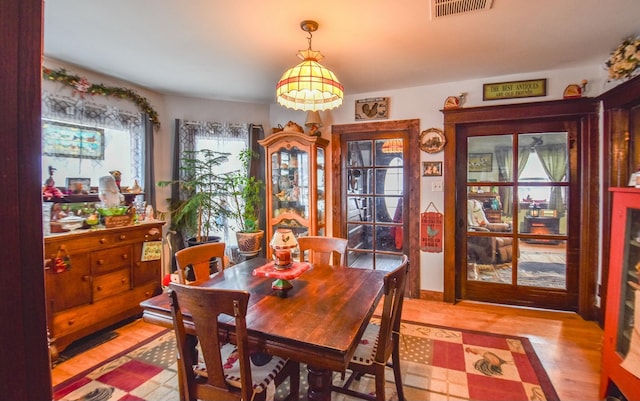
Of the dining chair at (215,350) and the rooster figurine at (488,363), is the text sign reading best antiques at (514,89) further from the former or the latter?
the dining chair at (215,350)

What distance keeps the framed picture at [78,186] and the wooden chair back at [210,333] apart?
2.26m

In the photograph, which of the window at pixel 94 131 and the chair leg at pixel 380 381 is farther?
the window at pixel 94 131

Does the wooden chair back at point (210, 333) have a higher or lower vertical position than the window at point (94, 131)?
lower

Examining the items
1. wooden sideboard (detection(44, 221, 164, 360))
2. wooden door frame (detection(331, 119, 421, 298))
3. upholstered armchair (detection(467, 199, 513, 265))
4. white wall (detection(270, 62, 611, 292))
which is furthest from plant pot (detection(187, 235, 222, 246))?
upholstered armchair (detection(467, 199, 513, 265))

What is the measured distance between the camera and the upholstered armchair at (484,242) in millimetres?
3287

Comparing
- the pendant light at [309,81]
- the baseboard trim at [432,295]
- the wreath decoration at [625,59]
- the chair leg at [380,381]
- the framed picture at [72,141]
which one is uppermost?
the wreath decoration at [625,59]

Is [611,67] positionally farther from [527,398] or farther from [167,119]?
[167,119]

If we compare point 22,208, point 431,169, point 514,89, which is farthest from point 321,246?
point 514,89

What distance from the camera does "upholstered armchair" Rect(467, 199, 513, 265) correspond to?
3287 mm

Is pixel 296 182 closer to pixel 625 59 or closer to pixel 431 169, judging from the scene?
pixel 431 169

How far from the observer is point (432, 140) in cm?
335

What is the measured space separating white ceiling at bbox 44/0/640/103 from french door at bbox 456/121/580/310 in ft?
2.31

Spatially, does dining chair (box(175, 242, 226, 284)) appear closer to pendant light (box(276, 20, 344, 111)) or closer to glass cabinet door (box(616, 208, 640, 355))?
pendant light (box(276, 20, 344, 111))

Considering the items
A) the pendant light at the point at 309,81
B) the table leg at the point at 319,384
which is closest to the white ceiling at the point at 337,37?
the pendant light at the point at 309,81
